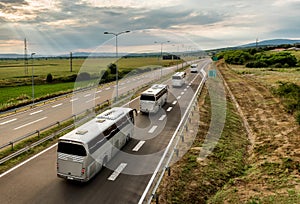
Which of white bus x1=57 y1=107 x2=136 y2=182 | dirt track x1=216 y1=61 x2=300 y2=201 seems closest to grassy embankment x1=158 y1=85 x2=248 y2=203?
dirt track x1=216 y1=61 x2=300 y2=201

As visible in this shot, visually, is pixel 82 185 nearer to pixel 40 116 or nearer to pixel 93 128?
pixel 93 128

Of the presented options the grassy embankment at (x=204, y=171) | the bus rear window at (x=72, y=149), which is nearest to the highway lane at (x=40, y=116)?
the bus rear window at (x=72, y=149)

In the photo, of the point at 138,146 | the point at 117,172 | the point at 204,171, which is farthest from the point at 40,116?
the point at 204,171

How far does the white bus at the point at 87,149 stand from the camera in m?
15.8

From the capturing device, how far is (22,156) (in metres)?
20.7

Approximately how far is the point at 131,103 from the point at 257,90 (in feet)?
97.9

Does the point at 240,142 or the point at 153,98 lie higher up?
the point at 153,98

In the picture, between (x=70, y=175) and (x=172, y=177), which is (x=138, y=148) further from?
(x=70, y=175)

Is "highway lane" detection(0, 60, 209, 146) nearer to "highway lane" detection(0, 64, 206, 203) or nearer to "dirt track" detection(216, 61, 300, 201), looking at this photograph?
"highway lane" detection(0, 64, 206, 203)

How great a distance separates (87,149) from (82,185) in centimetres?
Result: 268

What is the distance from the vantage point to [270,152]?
2314 centimetres

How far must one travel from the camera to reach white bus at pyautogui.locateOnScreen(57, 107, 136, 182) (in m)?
15.8

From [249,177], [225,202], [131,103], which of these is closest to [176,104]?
[131,103]

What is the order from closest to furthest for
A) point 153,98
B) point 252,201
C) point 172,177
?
point 252,201, point 172,177, point 153,98
